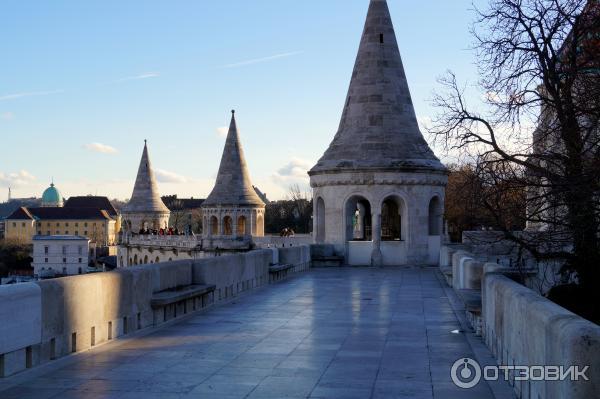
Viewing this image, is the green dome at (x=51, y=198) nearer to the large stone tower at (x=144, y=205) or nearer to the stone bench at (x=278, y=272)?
the large stone tower at (x=144, y=205)

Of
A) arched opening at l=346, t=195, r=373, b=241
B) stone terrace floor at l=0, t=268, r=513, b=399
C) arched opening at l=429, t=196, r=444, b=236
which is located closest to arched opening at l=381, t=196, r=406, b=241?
arched opening at l=346, t=195, r=373, b=241

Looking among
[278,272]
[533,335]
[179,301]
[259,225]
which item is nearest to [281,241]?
[259,225]

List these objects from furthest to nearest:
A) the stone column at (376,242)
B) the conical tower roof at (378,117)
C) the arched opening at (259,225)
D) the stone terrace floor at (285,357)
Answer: the arched opening at (259,225) < the conical tower roof at (378,117) < the stone column at (376,242) < the stone terrace floor at (285,357)

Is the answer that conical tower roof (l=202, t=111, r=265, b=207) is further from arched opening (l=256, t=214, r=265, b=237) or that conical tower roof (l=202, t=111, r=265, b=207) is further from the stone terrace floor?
the stone terrace floor

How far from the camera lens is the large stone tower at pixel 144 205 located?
2473 inches

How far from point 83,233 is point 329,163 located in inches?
5463

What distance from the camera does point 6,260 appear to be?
356ft

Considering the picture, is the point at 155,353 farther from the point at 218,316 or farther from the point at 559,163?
the point at 559,163

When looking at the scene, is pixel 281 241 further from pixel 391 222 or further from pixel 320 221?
pixel 320 221

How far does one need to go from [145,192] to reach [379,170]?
40.7m

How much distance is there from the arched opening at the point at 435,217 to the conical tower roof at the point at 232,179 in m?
21.2

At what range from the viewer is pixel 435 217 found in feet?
85.4

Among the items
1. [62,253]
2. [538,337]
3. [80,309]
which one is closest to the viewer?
[538,337]

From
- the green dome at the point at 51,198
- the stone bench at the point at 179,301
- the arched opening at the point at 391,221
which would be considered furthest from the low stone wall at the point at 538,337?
the green dome at the point at 51,198
